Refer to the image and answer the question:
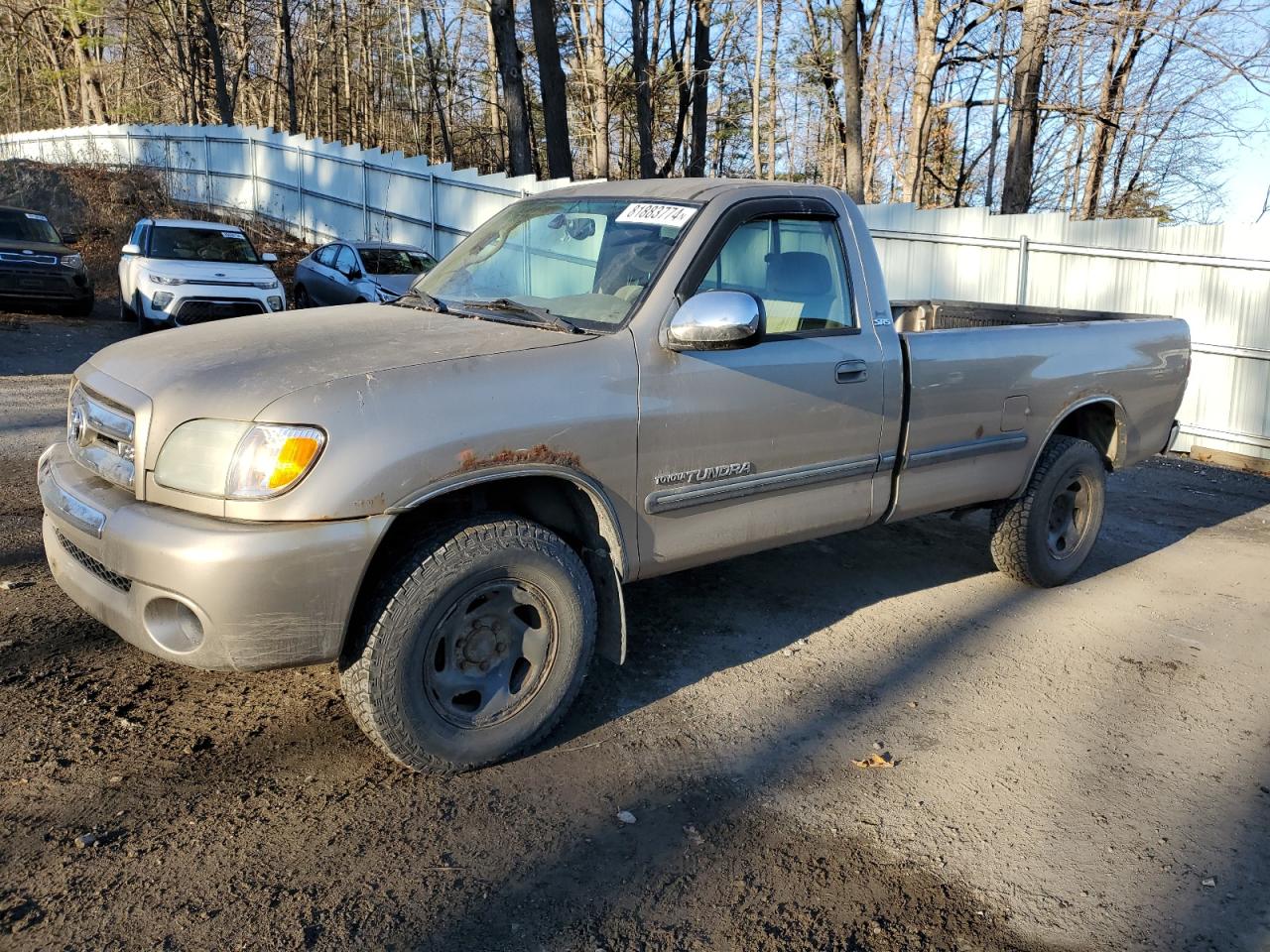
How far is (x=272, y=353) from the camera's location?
354 centimetres

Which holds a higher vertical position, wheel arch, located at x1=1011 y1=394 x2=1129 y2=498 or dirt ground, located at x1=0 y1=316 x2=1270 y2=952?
wheel arch, located at x1=1011 y1=394 x2=1129 y2=498

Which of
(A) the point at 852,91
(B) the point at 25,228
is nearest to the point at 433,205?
(B) the point at 25,228

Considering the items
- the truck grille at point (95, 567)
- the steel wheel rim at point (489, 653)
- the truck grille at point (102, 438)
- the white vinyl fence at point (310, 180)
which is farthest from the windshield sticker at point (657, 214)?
the white vinyl fence at point (310, 180)

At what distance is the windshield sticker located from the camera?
424 centimetres

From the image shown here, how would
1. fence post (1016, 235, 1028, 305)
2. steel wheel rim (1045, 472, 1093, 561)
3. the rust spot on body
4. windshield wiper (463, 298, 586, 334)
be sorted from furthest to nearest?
fence post (1016, 235, 1028, 305)
steel wheel rim (1045, 472, 1093, 561)
windshield wiper (463, 298, 586, 334)
the rust spot on body

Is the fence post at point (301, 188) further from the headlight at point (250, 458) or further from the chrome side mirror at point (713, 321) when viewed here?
the headlight at point (250, 458)

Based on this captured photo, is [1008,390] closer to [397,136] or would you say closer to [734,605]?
[734,605]

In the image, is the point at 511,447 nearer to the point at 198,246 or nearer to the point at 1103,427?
the point at 1103,427

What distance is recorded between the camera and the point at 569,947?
278cm

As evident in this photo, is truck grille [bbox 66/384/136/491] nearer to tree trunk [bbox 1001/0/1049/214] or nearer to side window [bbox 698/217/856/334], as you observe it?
side window [bbox 698/217/856/334]

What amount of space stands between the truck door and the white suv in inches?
409

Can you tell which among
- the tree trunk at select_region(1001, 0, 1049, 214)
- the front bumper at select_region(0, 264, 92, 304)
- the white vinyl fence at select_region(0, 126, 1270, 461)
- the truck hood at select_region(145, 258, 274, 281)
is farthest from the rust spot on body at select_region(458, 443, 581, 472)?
the tree trunk at select_region(1001, 0, 1049, 214)

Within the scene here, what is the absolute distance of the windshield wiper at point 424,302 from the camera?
4.37 metres

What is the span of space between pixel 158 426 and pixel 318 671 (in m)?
1.40
